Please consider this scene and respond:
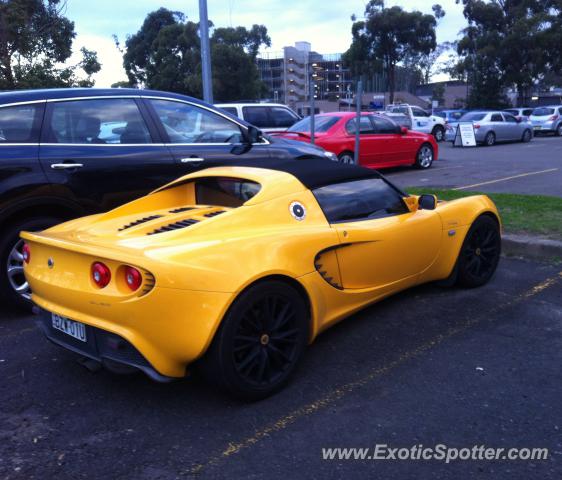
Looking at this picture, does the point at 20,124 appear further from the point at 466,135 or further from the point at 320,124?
the point at 466,135

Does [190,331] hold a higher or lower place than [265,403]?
higher

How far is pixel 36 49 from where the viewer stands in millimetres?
17484

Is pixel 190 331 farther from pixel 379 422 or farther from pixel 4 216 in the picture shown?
pixel 4 216

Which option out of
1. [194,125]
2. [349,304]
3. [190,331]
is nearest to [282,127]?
[194,125]

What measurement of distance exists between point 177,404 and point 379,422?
1.13 m

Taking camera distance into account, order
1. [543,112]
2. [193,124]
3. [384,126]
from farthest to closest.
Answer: [543,112]
[384,126]
[193,124]

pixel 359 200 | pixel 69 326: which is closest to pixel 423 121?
pixel 359 200

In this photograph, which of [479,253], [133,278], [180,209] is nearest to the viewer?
[133,278]

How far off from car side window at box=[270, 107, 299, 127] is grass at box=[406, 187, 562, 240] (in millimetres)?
5979

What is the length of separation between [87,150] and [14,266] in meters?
1.14

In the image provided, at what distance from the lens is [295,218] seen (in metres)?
3.72

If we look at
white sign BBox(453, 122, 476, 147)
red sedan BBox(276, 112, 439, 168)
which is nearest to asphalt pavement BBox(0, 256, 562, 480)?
red sedan BBox(276, 112, 439, 168)

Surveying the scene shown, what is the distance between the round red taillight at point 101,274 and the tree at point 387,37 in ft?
172

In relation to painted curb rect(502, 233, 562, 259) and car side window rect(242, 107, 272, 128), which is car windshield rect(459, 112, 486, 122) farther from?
painted curb rect(502, 233, 562, 259)
